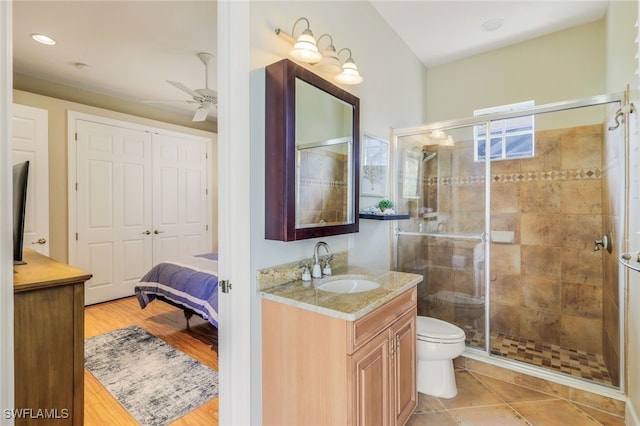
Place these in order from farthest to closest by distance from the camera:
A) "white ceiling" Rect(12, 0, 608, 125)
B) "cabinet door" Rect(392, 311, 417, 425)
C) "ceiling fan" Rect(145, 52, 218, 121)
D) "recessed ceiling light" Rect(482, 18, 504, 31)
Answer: "ceiling fan" Rect(145, 52, 218, 121) < "recessed ceiling light" Rect(482, 18, 504, 31) < "white ceiling" Rect(12, 0, 608, 125) < "cabinet door" Rect(392, 311, 417, 425)

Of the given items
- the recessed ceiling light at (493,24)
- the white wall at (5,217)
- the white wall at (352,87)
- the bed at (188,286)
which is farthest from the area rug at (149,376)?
the recessed ceiling light at (493,24)

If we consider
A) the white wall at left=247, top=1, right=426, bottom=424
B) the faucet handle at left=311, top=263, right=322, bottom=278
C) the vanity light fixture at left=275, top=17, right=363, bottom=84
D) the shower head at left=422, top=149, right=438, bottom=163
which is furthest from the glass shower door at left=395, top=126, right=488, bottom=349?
the faucet handle at left=311, top=263, right=322, bottom=278

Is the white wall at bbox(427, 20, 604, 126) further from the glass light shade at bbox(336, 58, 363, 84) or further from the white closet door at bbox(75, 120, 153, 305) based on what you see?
the white closet door at bbox(75, 120, 153, 305)

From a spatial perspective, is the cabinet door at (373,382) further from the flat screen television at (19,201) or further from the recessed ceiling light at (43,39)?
the recessed ceiling light at (43,39)

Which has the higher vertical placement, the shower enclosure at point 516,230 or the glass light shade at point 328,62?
the glass light shade at point 328,62

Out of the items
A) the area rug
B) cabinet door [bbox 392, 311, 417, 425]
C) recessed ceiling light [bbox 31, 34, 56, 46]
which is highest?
recessed ceiling light [bbox 31, 34, 56, 46]

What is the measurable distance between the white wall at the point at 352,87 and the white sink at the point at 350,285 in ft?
0.75

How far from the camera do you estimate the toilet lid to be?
2.02 metres

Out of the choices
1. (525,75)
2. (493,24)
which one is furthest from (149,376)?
(525,75)

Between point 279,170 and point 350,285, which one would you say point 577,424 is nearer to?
point 350,285

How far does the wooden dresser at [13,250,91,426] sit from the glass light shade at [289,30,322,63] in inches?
59.7

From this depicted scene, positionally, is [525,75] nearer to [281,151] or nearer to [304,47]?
[304,47]

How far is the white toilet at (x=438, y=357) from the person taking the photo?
2016mm

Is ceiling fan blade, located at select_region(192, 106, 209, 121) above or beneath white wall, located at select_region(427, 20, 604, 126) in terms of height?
beneath
